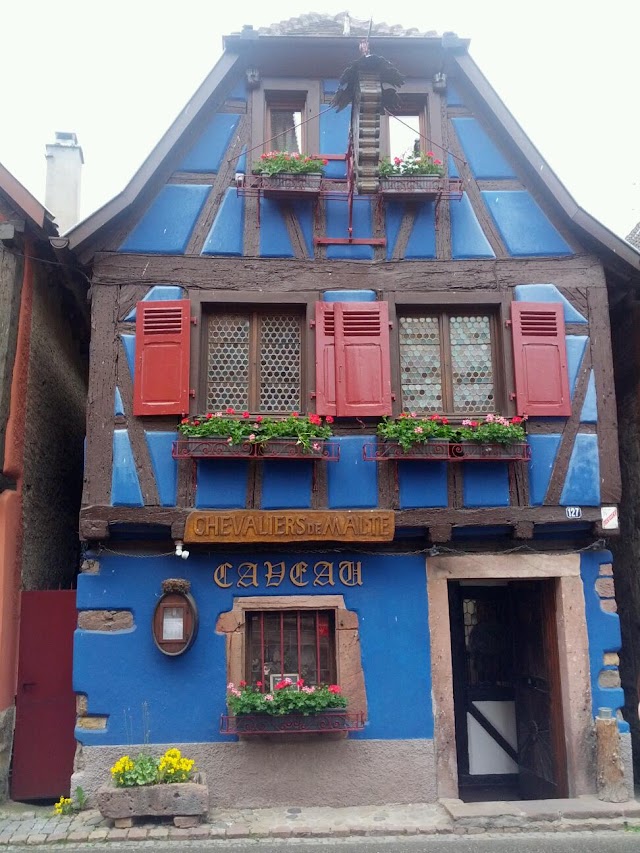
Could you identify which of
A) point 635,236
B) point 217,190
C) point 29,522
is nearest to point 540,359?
point 635,236

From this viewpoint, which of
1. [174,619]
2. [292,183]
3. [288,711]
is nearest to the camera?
[288,711]

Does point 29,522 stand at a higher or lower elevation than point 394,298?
lower

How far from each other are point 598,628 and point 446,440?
2.38 metres

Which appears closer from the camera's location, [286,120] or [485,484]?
[485,484]

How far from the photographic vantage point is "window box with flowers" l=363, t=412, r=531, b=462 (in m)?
7.45

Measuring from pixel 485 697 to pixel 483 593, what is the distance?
1206 mm

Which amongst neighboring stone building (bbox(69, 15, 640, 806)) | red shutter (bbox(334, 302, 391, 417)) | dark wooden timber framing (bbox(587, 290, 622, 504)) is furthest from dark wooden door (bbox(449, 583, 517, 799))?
red shutter (bbox(334, 302, 391, 417))

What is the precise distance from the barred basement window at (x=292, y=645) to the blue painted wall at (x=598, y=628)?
8.24 ft

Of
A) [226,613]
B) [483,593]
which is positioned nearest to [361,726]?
[226,613]

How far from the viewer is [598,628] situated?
766 cm

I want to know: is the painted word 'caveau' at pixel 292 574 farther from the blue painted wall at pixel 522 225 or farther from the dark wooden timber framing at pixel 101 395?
the blue painted wall at pixel 522 225

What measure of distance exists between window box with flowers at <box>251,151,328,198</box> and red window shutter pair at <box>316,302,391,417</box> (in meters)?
1.20

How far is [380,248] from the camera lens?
26.6 ft

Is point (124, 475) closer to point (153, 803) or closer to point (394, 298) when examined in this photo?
point (153, 803)
